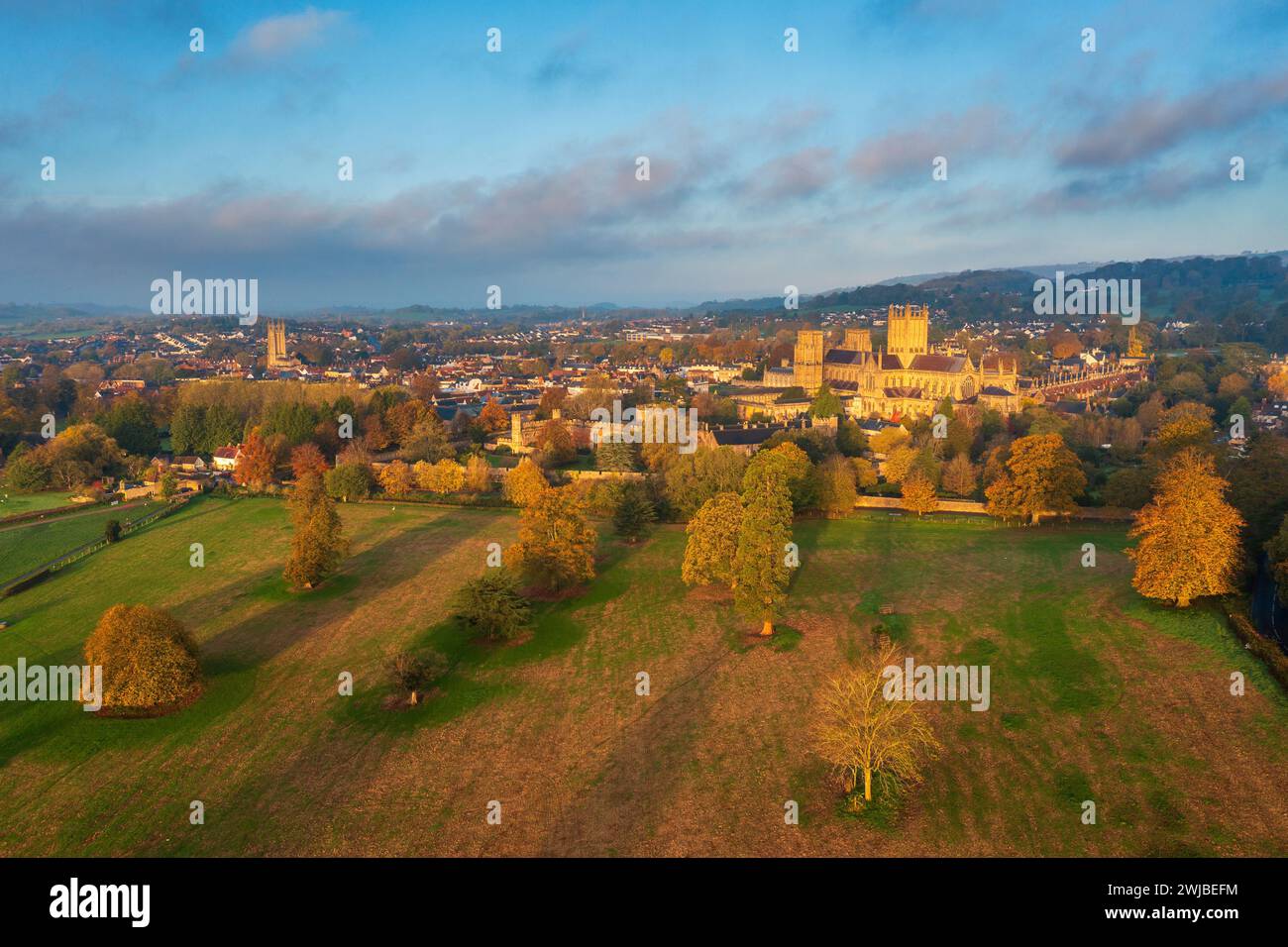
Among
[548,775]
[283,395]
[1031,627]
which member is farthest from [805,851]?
[283,395]

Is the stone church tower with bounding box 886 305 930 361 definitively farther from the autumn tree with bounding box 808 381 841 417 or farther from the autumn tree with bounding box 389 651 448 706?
the autumn tree with bounding box 389 651 448 706

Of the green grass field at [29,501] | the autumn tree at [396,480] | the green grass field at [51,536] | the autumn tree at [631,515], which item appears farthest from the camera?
the autumn tree at [396,480]

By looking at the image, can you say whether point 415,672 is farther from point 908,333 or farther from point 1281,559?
point 908,333

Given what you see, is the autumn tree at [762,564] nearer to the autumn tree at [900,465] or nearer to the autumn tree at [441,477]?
the autumn tree at [900,465]

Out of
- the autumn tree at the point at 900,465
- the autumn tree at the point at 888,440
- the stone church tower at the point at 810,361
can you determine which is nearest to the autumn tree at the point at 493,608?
the autumn tree at the point at 900,465

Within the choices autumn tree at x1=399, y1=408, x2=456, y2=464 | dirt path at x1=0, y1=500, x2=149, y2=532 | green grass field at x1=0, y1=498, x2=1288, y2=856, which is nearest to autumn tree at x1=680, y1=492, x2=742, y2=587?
green grass field at x1=0, y1=498, x2=1288, y2=856

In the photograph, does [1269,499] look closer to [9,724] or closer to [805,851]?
[805,851]
